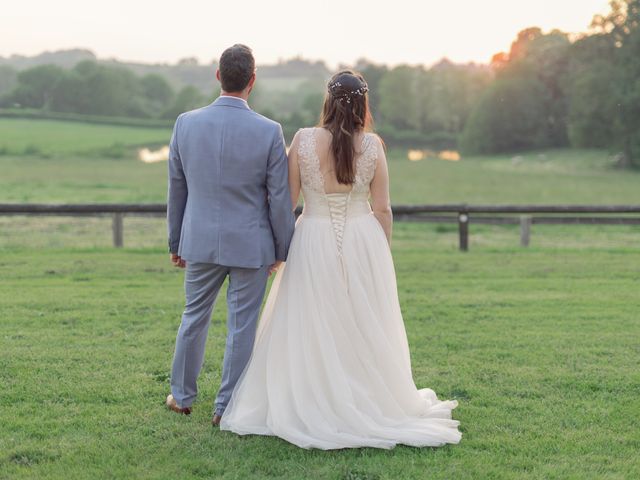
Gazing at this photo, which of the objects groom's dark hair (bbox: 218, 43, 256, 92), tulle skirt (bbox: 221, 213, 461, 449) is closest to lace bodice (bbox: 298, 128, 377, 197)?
tulle skirt (bbox: 221, 213, 461, 449)

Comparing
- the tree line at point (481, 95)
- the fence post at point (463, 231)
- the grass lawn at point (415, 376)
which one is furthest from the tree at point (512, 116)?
the grass lawn at point (415, 376)

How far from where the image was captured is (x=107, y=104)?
69.8m

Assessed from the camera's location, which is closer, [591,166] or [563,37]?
[591,166]

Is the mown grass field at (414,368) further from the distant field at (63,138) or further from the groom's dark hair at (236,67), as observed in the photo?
the distant field at (63,138)

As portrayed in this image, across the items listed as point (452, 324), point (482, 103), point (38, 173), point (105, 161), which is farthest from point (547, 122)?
point (452, 324)

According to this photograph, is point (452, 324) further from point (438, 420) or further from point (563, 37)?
point (563, 37)

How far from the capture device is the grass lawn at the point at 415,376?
4152mm

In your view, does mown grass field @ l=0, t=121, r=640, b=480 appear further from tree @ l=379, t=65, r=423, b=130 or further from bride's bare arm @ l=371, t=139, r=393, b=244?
tree @ l=379, t=65, r=423, b=130

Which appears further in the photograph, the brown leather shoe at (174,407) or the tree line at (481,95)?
the tree line at (481,95)

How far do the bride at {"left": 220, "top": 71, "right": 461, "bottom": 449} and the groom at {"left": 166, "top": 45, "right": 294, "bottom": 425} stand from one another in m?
0.14

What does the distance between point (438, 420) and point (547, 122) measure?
75917 mm

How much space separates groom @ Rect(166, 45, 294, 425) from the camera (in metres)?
4.49

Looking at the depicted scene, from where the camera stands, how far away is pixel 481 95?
276 ft

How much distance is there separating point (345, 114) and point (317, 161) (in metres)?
0.32
